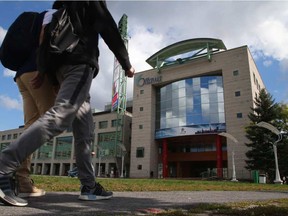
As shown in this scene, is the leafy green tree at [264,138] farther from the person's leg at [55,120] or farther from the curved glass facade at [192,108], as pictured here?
the person's leg at [55,120]

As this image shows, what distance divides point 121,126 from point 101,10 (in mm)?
52027

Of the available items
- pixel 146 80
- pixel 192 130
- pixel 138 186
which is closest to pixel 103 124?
pixel 146 80

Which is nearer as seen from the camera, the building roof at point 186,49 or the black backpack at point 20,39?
the black backpack at point 20,39

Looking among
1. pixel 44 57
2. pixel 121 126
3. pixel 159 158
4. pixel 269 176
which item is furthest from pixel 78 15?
pixel 121 126

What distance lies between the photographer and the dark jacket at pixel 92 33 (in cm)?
246

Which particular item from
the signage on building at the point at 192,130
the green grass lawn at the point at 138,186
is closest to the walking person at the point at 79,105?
the green grass lawn at the point at 138,186

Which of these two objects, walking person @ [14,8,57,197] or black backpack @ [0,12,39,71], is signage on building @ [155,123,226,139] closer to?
walking person @ [14,8,57,197]

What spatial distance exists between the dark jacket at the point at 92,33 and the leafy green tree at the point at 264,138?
29.9 m

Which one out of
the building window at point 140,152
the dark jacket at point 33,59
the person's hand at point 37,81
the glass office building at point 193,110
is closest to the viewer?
the person's hand at point 37,81

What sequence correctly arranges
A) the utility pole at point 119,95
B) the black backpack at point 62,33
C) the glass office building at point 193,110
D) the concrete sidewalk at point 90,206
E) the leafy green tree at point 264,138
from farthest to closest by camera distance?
the utility pole at point 119,95, the glass office building at point 193,110, the leafy green tree at point 264,138, the black backpack at point 62,33, the concrete sidewalk at point 90,206

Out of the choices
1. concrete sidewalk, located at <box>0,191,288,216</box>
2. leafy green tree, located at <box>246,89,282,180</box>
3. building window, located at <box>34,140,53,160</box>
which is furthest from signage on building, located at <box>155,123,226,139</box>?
concrete sidewalk, located at <box>0,191,288,216</box>

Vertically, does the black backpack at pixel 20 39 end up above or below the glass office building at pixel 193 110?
below

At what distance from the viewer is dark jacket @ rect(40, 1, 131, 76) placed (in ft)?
8.07

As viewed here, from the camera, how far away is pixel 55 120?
220 centimetres
